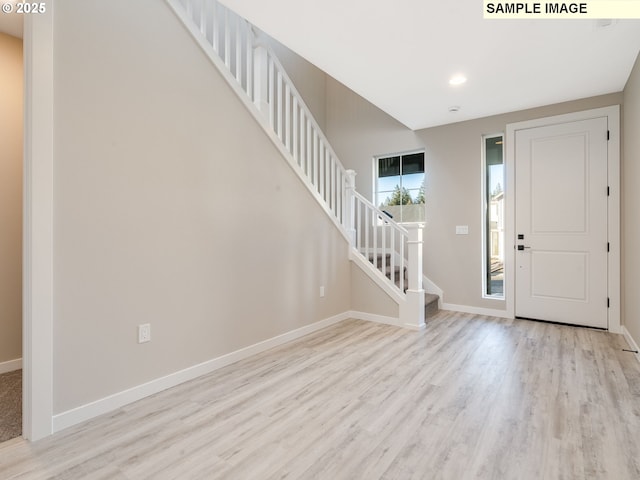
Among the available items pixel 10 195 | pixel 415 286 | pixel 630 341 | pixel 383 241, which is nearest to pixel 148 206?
pixel 10 195

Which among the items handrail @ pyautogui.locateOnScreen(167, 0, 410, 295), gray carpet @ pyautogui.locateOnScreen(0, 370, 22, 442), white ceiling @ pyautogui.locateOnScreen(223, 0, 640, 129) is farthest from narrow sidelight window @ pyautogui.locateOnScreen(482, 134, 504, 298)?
gray carpet @ pyautogui.locateOnScreen(0, 370, 22, 442)

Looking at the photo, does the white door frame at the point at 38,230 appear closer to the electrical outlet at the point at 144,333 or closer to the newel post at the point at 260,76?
the electrical outlet at the point at 144,333

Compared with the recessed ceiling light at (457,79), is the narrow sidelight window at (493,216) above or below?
below

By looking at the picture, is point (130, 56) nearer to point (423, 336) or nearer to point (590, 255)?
point (423, 336)

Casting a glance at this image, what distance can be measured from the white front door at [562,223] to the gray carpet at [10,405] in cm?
472

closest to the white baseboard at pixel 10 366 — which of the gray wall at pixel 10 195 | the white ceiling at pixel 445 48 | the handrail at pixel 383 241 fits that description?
the gray wall at pixel 10 195

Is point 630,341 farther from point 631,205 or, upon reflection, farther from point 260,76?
point 260,76

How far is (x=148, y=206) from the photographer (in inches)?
88.3

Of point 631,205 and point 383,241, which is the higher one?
point 631,205

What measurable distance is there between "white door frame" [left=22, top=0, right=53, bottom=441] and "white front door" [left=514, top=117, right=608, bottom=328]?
452cm

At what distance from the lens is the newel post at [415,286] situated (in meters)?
3.78

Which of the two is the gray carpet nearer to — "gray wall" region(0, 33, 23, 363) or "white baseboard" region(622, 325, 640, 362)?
"gray wall" region(0, 33, 23, 363)

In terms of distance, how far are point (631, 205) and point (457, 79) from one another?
6.58 feet

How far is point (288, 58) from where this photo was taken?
17.5 feet
